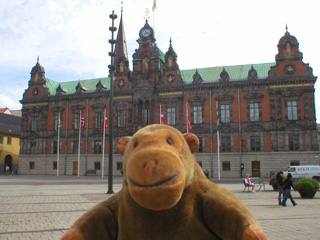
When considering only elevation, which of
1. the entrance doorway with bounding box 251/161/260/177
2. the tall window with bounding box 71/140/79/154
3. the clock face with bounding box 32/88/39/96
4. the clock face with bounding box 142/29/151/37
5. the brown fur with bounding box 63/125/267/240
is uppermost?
the clock face with bounding box 142/29/151/37

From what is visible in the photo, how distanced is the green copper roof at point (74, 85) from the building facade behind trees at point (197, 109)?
0.20 m

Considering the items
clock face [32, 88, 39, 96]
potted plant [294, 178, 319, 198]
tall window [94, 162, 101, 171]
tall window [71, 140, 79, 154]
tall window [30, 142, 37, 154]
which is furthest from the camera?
clock face [32, 88, 39, 96]

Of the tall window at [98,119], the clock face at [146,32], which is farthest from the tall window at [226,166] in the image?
the clock face at [146,32]

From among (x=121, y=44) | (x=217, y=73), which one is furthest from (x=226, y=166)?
(x=121, y=44)

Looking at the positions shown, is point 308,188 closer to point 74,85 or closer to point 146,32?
point 146,32

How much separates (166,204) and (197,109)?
→ 37286 mm

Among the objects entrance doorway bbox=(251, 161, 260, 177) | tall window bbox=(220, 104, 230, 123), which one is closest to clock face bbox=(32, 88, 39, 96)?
tall window bbox=(220, 104, 230, 123)

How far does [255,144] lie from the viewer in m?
37.0

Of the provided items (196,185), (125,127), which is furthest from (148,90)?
(196,185)

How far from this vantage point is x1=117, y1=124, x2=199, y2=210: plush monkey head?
2.60 meters

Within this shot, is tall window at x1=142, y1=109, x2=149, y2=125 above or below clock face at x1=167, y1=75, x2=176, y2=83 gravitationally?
below

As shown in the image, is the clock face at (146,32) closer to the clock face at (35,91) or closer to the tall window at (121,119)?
the tall window at (121,119)

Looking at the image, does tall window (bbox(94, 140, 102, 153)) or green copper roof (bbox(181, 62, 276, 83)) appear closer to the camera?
green copper roof (bbox(181, 62, 276, 83))

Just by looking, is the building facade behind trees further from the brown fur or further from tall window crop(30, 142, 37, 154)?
the brown fur
